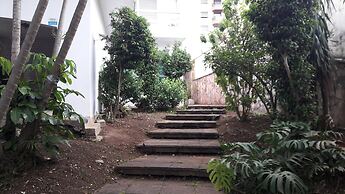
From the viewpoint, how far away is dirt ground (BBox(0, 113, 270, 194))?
331 centimetres

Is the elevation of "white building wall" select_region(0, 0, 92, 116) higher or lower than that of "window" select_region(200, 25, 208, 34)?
lower

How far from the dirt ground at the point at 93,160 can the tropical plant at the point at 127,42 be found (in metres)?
1.43

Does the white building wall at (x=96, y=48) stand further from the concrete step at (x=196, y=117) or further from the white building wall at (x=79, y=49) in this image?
the concrete step at (x=196, y=117)

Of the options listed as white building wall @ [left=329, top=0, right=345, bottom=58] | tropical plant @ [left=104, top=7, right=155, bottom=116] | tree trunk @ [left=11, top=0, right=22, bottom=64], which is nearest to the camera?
tree trunk @ [left=11, top=0, right=22, bottom=64]

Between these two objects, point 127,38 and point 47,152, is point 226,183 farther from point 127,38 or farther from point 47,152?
point 127,38

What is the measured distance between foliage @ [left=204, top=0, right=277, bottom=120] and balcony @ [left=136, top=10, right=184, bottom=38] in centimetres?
714

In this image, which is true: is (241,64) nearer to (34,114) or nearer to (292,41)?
(292,41)

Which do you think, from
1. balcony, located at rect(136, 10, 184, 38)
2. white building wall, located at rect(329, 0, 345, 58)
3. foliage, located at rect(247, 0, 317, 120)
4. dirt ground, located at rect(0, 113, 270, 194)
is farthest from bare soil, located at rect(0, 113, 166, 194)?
balcony, located at rect(136, 10, 184, 38)

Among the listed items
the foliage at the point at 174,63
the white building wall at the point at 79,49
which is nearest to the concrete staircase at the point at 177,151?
the white building wall at the point at 79,49

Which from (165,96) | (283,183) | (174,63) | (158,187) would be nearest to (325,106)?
(283,183)

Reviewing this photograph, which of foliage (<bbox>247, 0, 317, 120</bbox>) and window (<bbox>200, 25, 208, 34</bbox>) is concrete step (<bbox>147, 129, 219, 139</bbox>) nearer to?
foliage (<bbox>247, 0, 317, 120</bbox>)

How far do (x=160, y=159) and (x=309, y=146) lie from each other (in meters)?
2.19

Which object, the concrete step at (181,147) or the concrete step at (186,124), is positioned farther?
the concrete step at (186,124)

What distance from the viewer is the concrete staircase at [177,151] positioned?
4027 mm
